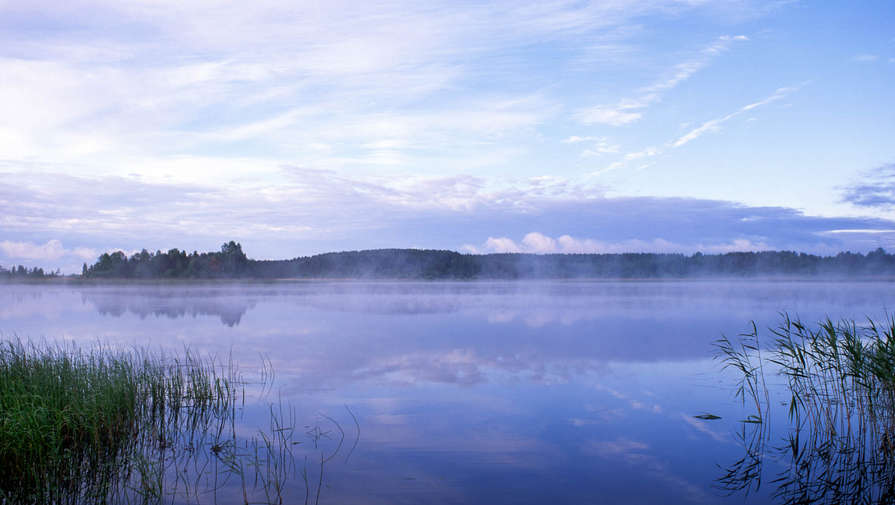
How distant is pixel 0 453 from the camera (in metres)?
5.14

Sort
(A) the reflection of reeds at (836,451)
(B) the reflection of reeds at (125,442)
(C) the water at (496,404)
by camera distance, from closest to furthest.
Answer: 1. (B) the reflection of reeds at (125,442)
2. (A) the reflection of reeds at (836,451)
3. (C) the water at (496,404)

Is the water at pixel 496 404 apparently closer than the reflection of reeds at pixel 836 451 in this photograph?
No

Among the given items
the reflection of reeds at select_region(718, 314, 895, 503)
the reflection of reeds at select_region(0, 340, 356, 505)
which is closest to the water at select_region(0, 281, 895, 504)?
the reflection of reeds at select_region(718, 314, 895, 503)

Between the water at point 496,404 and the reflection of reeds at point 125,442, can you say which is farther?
the water at point 496,404

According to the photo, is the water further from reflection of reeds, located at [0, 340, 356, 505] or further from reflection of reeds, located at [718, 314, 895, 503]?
reflection of reeds, located at [0, 340, 356, 505]

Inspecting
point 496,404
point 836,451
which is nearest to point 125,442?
point 496,404

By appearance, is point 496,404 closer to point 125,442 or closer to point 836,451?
point 836,451

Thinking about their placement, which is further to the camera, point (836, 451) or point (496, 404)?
point (496, 404)

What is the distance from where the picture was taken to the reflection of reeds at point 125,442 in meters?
5.13

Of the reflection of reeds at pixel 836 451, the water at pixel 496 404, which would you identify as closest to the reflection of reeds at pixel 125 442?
the water at pixel 496 404

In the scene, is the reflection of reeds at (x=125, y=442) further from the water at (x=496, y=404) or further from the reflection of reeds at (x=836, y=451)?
the reflection of reeds at (x=836, y=451)

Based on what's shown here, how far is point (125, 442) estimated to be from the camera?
20.7 feet

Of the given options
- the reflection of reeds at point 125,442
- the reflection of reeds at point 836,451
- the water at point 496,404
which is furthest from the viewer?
the water at point 496,404

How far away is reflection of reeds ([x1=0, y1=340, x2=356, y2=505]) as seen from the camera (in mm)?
5129
